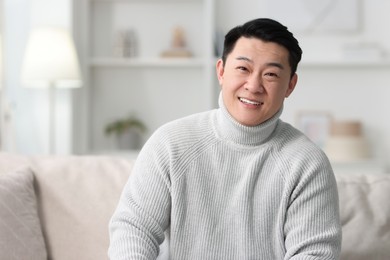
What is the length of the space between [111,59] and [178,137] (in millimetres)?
3305

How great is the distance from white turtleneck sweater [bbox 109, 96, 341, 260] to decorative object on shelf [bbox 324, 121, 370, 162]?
2.92m

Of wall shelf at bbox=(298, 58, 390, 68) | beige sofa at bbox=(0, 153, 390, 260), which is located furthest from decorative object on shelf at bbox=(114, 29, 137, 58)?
beige sofa at bbox=(0, 153, 390, 260)

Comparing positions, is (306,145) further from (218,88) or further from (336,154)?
(218,88)

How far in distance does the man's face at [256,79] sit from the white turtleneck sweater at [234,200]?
47 millimetres

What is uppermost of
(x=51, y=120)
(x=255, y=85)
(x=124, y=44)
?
(x=255, y=85)

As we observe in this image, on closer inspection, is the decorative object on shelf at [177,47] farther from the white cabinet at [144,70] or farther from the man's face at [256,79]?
the man's face at [256,79]

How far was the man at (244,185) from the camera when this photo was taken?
1836mm

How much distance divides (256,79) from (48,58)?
282 cm

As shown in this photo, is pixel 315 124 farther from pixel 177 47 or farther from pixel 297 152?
pixel 297 152

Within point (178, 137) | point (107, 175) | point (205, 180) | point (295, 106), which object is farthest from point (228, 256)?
point (295, 106)

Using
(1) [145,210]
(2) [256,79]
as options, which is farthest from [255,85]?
(1) [145,210]

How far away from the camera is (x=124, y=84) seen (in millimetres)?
5242

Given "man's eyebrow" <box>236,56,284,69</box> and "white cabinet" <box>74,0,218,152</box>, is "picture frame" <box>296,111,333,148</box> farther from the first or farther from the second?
"man's eyebrow" <box>236,56,284,69</box>

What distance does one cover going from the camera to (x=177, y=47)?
5.15 m
